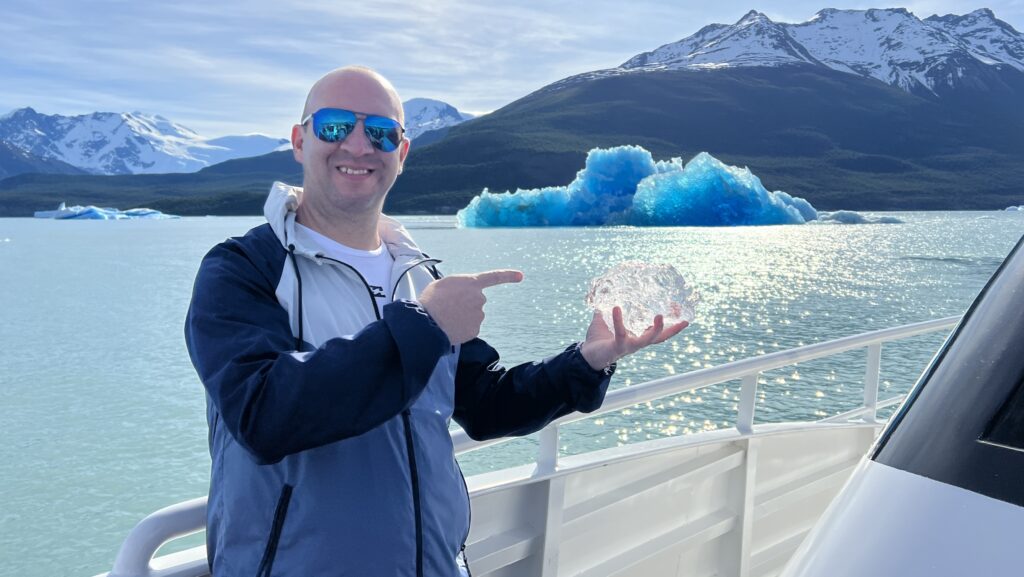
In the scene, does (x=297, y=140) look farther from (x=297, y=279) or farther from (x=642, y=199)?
(x=642, y=199)

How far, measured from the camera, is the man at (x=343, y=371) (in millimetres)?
1023

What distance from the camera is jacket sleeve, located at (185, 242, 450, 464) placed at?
1.00 meters

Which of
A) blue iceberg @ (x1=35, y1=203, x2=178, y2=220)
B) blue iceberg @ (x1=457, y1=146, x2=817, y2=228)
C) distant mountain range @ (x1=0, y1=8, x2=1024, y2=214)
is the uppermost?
distant mountain range @ (x1=0, y1=8, x2=1024, y2=214)

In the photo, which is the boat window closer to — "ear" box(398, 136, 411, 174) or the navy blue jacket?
the navy blue jacket

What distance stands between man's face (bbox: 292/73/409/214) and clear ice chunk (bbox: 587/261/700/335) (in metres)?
0.45

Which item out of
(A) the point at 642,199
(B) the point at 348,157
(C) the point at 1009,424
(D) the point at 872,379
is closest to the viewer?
(C) the point at 1009,424

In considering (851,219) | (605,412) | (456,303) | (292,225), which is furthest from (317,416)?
(851,219)

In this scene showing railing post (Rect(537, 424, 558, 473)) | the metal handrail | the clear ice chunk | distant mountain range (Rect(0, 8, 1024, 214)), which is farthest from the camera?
distant mountain range (Rect(0, 8, 1024, 214))

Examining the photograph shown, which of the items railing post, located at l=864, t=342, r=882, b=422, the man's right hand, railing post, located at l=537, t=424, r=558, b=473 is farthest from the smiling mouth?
railing post, located at l=864, t=342, r=882, b=422

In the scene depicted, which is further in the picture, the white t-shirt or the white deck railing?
the white t-shirt

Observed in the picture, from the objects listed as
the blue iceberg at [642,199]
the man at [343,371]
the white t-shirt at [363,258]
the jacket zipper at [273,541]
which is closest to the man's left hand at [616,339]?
the man at [343,371]

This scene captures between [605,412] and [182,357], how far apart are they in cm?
1370

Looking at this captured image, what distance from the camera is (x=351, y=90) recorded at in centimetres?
136

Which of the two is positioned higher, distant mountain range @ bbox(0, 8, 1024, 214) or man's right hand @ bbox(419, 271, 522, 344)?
distant mountain range @ bbox(0, 8, 1024, 214)
